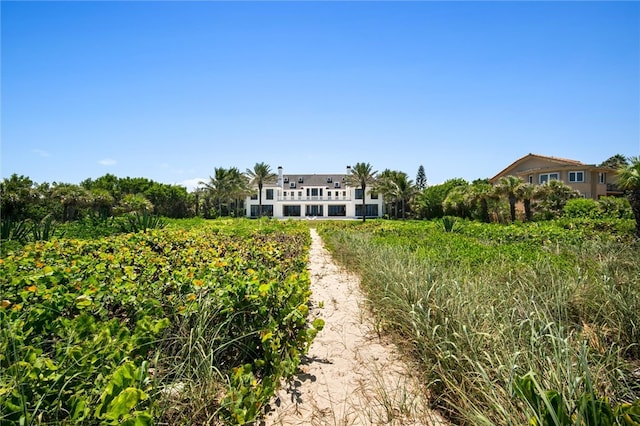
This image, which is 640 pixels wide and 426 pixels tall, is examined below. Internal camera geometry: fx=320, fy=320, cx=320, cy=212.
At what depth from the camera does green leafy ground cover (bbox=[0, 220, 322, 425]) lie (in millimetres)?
1745

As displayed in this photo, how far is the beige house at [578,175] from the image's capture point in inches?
1326

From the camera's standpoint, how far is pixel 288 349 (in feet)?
10.8

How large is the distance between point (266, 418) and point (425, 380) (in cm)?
157

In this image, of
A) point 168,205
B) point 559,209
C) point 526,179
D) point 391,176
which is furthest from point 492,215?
point 168,205

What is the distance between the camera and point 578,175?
34031 millimetres

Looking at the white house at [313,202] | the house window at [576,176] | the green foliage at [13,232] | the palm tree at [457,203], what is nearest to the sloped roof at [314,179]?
the white house at [313,202]

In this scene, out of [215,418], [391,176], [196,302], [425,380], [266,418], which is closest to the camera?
[215,418]

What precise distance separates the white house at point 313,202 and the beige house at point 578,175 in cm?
2403

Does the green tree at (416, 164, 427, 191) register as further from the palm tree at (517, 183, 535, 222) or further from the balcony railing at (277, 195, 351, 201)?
the palm tree at (517, 183, 535, 222)

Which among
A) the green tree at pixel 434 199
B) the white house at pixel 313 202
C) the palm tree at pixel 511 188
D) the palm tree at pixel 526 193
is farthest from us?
the white house at pixel 313 202

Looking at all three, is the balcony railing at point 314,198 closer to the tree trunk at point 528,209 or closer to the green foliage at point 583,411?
the tree trunk at point 528,209

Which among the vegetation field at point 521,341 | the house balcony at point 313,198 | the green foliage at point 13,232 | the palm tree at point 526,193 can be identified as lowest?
the vegetation field at point 521,341

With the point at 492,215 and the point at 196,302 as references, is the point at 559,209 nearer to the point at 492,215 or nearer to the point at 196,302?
the point at 492,215

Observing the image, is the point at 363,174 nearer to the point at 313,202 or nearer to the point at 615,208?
the point at 313,202
